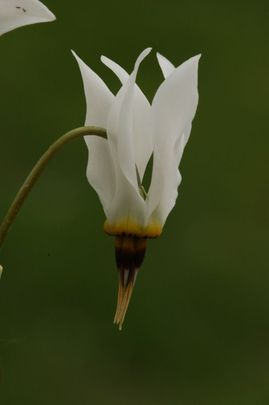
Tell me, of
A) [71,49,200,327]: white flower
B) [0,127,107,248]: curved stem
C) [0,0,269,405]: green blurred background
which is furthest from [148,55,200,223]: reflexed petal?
[0,0,269,405]: green blurred background

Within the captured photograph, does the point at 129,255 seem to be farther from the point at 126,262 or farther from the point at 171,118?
the point at 171,118

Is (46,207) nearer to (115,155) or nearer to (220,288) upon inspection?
(220,288)

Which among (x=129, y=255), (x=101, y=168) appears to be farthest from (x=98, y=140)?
(x=129, y=255)

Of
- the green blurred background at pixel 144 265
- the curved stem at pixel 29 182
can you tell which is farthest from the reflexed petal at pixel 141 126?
the green blurred background at pixel 144 265

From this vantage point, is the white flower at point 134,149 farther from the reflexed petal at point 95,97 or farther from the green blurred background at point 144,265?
the green blurred background at point 144,265

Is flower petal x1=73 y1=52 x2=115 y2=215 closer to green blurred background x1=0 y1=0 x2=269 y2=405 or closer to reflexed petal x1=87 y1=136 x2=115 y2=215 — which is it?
reflexed petal x1=87 y1=136 x2=115 y2=215

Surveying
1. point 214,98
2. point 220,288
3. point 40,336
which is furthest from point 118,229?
point 214,98
